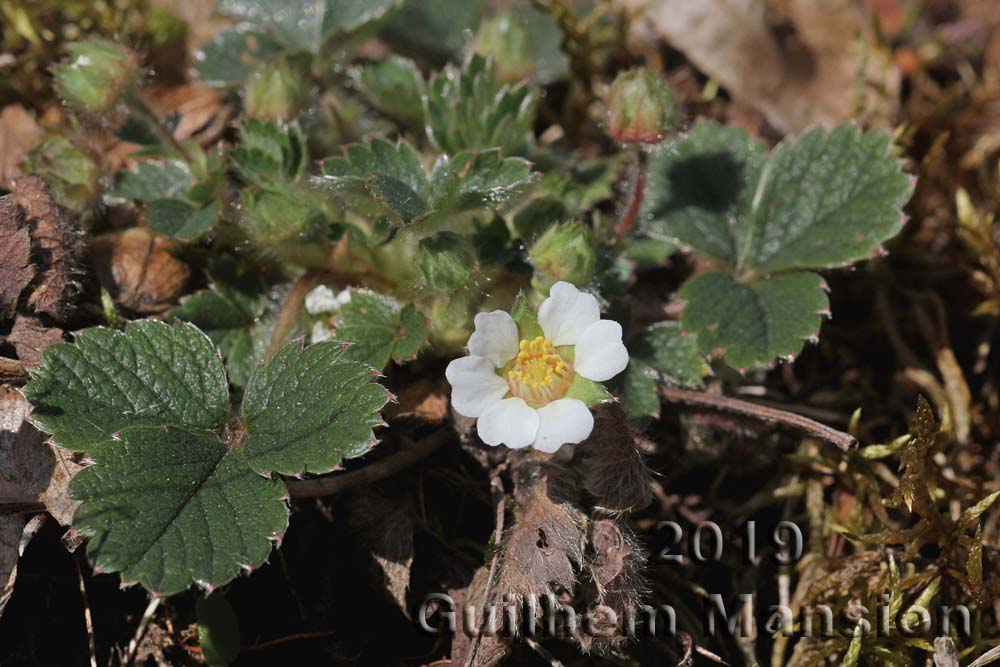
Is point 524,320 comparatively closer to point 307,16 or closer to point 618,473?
point 618,473

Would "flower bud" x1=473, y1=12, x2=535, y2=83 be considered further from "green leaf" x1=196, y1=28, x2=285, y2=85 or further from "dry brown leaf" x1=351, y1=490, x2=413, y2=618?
"dry brown leaf" x1=351, y1=490, x2=413, y2=618

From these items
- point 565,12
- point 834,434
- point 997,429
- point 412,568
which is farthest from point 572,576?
point 565,12

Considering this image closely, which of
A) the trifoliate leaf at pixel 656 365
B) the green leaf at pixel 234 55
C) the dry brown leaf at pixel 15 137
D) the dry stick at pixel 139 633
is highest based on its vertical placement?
the green leaf at pixel 234 55

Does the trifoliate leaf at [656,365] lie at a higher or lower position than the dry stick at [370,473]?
higher

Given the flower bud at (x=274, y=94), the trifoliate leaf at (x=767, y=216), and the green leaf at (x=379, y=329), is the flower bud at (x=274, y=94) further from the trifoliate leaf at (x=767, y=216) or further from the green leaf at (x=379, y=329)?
the trifoliate leaf at (x=767, y=216)

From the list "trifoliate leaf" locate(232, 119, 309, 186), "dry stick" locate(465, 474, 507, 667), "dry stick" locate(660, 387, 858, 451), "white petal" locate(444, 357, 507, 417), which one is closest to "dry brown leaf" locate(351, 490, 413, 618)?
"dry stick" locate(465, 474, 507, 667)

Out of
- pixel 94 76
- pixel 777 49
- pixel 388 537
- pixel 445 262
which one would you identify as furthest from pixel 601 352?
pixel 777 49

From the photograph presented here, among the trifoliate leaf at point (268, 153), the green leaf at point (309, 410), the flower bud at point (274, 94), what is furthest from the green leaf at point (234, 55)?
the green leaf at point (309, 410)

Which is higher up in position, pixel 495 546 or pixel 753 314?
pixel 753 314
